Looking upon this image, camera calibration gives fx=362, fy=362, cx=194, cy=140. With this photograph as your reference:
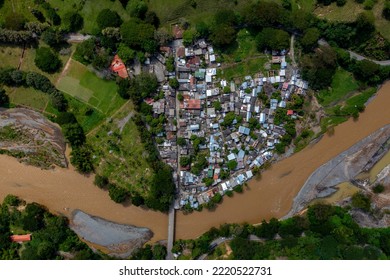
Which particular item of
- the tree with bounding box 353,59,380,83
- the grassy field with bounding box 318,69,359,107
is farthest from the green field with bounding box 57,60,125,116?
the tree with bounding box 353,59,380,83

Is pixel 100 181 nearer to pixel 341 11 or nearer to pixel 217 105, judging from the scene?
pixel 217 105

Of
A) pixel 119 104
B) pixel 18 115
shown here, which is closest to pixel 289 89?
pixel 119 104

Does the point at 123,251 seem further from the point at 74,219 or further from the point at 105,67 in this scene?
the point at 105,67

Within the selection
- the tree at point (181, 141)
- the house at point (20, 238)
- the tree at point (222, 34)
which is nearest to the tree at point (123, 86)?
the tree at point (181, 141)

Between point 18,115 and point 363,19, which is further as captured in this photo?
point 18,115

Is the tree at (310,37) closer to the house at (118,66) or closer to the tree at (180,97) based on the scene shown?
the tree at (180,97)

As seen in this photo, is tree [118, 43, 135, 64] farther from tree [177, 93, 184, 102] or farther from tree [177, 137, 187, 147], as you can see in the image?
tree [177, 137, 187, 147]

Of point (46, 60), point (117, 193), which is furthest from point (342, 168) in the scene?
point (46, 60)
